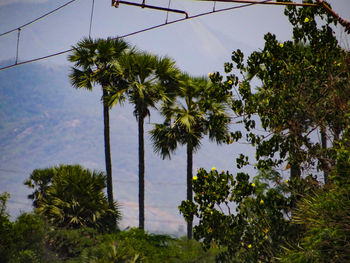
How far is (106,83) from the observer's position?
26.8 m

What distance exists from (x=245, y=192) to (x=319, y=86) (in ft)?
8.42

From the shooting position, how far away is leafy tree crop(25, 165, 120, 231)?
21.3 m

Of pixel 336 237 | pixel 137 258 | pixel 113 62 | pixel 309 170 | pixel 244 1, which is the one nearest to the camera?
pixel 244 1

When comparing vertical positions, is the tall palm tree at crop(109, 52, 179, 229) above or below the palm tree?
above

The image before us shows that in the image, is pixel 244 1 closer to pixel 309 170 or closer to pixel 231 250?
pixel 309 170

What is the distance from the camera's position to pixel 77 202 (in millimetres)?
21609

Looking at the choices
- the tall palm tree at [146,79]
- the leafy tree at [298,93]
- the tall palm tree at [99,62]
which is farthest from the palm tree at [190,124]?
the leafy tree at [298,93]

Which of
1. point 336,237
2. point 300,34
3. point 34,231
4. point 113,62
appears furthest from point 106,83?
point 336,237

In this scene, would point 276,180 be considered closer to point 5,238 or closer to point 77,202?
point 5,238

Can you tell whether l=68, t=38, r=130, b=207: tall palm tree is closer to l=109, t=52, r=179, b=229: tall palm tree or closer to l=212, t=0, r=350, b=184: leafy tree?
l=109, t=52, r=179, b=229: tall palm tree

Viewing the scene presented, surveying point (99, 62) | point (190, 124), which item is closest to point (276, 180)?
point (190, 124)

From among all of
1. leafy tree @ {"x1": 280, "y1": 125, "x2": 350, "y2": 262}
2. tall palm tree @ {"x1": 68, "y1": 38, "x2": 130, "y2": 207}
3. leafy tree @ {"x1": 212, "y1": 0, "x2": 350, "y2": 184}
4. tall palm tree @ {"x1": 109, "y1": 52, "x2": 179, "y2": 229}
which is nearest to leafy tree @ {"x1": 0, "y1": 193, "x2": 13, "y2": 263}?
tall palm tree @ {"x1": 109, "y1": 52, "x2": 179, "y2": 229}

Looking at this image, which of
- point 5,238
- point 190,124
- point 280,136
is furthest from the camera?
point 190,124

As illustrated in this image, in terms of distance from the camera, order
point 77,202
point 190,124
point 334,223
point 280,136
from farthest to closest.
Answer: point 190,124 → point 77,202 → point 280,136 → point 334,223
